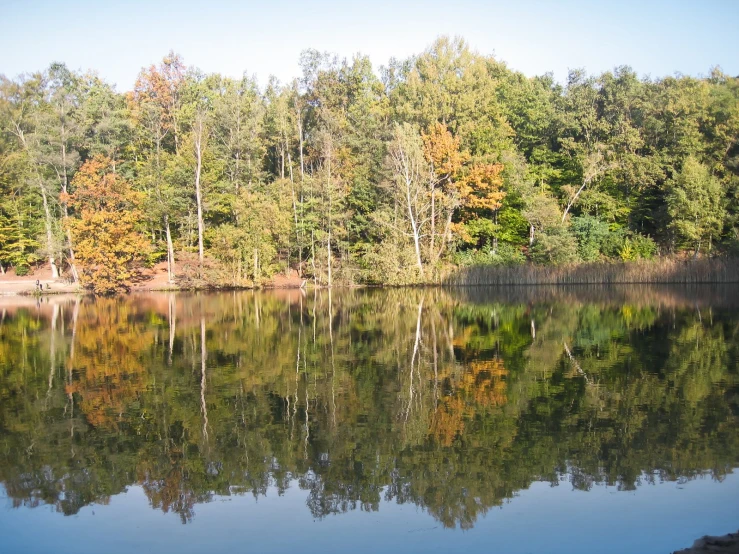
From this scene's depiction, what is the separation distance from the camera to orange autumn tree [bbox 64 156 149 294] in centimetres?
4169

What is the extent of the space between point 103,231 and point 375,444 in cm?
3795

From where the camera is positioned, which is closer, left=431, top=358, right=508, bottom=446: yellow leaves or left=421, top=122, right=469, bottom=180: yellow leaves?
left=431, top=358, right=508, bottom=446: yellow leaves

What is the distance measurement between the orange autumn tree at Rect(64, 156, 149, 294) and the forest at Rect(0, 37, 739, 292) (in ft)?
0.46

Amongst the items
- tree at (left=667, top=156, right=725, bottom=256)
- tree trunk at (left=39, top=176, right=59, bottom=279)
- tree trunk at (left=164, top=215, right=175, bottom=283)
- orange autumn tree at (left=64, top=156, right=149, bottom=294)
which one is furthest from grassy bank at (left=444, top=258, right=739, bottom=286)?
tree trunk at (left=39, top=176, right=59, bottom=279)

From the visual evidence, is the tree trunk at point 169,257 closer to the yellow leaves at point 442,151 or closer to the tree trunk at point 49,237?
the tree trunk at point 49,237

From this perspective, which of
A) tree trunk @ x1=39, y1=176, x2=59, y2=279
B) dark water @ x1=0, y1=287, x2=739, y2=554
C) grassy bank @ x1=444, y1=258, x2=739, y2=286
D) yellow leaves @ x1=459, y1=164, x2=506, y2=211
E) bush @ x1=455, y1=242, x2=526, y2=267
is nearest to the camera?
dark water @ x1=0, y1=287, x2=739, y2=554

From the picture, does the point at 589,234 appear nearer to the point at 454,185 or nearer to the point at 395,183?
the point at 454,185

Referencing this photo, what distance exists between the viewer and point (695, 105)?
141ft

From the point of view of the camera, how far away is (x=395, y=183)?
43094 mm

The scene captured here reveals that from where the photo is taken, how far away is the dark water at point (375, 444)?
6293 millimetres

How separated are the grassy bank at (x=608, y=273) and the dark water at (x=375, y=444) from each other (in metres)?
19.7

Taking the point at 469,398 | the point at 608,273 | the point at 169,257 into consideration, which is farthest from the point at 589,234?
the point at 469,398

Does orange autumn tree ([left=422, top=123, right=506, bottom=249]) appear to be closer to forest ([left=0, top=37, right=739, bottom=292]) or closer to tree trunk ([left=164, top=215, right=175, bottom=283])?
forest ([left=0, top=37, right=739, bottom=292])

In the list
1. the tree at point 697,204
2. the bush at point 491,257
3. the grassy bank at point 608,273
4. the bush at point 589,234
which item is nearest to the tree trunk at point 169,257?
the grassy bank at point 608,273
